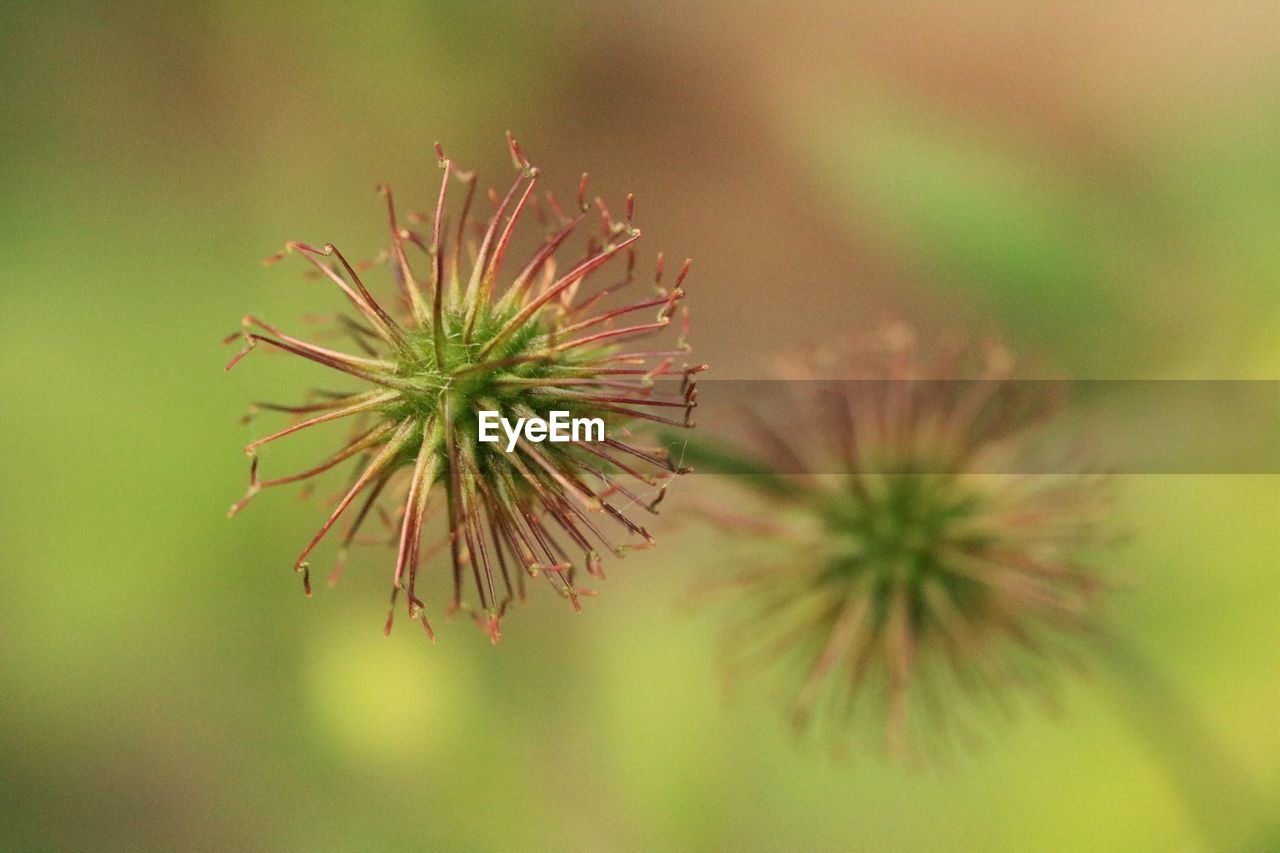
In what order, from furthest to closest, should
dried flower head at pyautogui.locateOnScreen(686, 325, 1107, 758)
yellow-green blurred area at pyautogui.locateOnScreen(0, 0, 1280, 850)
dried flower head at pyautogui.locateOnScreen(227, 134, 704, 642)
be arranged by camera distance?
yellow-green blurred area at pyautogui.locateOnScreen(0, 0, 1280, 850) → dried flower head at pyautogui.locateOnScreen(686, 325, 1107, 758) → dried flower head at pyautogui.locateOnScreen(227, 134, 704, 642)

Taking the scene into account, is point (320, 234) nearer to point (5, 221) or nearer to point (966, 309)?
point (5, 221)

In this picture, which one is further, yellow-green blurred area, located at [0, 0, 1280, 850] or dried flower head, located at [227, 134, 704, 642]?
yellow-green blurred area, located at [0, 0, 1280, 850]

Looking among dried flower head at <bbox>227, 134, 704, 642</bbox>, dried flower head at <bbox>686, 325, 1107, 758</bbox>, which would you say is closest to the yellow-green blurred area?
dried flower head at <bbox>686, 325, 1107, 758</bbox>

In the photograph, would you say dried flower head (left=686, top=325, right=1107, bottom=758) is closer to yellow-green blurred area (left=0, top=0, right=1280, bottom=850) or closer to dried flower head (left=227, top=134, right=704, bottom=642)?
dried flower head (left=227, top=134, right=704, bottom=642)

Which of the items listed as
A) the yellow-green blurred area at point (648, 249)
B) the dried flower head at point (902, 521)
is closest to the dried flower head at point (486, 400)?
the dried flower head at point (902, 521)

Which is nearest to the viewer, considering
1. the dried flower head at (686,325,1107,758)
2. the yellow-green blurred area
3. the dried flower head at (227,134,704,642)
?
the dried flower head at (227,134,704,642)

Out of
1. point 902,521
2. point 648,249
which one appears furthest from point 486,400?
point 648,249
